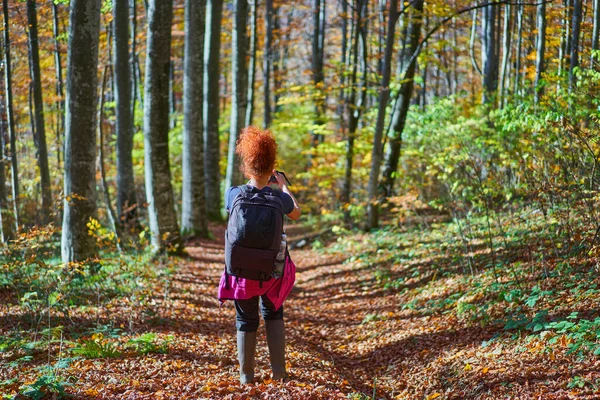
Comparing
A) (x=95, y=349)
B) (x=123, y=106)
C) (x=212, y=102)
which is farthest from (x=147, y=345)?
(x=212, y=102)

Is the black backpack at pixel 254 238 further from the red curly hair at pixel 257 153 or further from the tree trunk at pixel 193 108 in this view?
the tree trunk at pixel 193 108

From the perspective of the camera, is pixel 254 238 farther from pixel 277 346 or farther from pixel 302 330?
pixel 302 330

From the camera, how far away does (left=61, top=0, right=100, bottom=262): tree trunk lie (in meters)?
7.14

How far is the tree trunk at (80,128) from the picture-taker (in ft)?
23.4

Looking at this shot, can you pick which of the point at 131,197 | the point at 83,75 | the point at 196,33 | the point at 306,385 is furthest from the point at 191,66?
the point at 306,385

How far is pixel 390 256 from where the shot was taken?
979cm

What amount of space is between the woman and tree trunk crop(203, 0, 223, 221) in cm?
1023

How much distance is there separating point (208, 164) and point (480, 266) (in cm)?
1016

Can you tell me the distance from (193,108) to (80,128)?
5130mm

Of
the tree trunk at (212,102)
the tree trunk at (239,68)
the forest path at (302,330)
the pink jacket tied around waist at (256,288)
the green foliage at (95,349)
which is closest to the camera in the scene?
the pink jacket tied around waist at (256,288)

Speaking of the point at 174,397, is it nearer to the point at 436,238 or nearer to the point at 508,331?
the point at 508,331

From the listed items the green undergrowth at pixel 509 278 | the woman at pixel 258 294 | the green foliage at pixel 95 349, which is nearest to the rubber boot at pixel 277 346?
the woman at pixel 258 294

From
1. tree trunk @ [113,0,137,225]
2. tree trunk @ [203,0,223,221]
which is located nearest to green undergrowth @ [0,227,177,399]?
tree trunk @ [113,0,137,225]

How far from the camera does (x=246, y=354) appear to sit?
4191 mm
